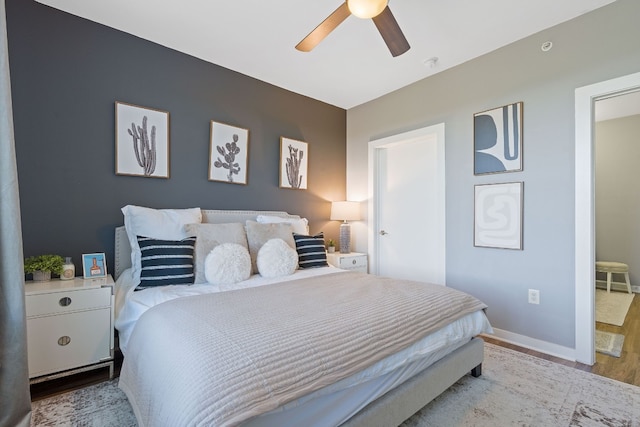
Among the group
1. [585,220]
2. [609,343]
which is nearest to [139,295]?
[585,220]

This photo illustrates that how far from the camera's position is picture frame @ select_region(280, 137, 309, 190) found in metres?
3.56

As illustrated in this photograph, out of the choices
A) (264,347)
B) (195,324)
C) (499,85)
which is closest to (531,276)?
(499,85)

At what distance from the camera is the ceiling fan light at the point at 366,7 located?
1741 millimetres

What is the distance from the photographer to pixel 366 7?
5.81ft

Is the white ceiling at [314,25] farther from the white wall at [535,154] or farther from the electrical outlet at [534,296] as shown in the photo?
the electrical outlet at [534,296]

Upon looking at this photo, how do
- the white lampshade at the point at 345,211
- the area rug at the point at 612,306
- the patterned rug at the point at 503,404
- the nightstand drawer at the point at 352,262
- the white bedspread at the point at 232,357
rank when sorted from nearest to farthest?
the white bedspread at the point at 232,357, the patterned rug at the point at 503,404, the area rug at the point at 612,306, the nightstand drawer at the point at 352,262, the white lampshade at the point at 345,211

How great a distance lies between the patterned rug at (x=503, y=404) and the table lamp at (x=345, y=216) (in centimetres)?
214

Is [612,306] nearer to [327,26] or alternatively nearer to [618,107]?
[618,107]

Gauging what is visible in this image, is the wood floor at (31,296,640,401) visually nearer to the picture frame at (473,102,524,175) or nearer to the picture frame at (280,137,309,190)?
the picture frame at (473,102,524,175)

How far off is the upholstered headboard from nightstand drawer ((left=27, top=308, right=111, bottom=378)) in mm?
536

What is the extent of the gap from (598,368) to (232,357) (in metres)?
2.70

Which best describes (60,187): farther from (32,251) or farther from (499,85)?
(499,85)

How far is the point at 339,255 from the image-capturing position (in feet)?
11.9

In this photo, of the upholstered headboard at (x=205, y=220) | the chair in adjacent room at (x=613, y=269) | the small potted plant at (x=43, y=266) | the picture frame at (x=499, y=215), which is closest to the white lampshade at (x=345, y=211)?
the upholstered headboard at (x=205, y=220)
